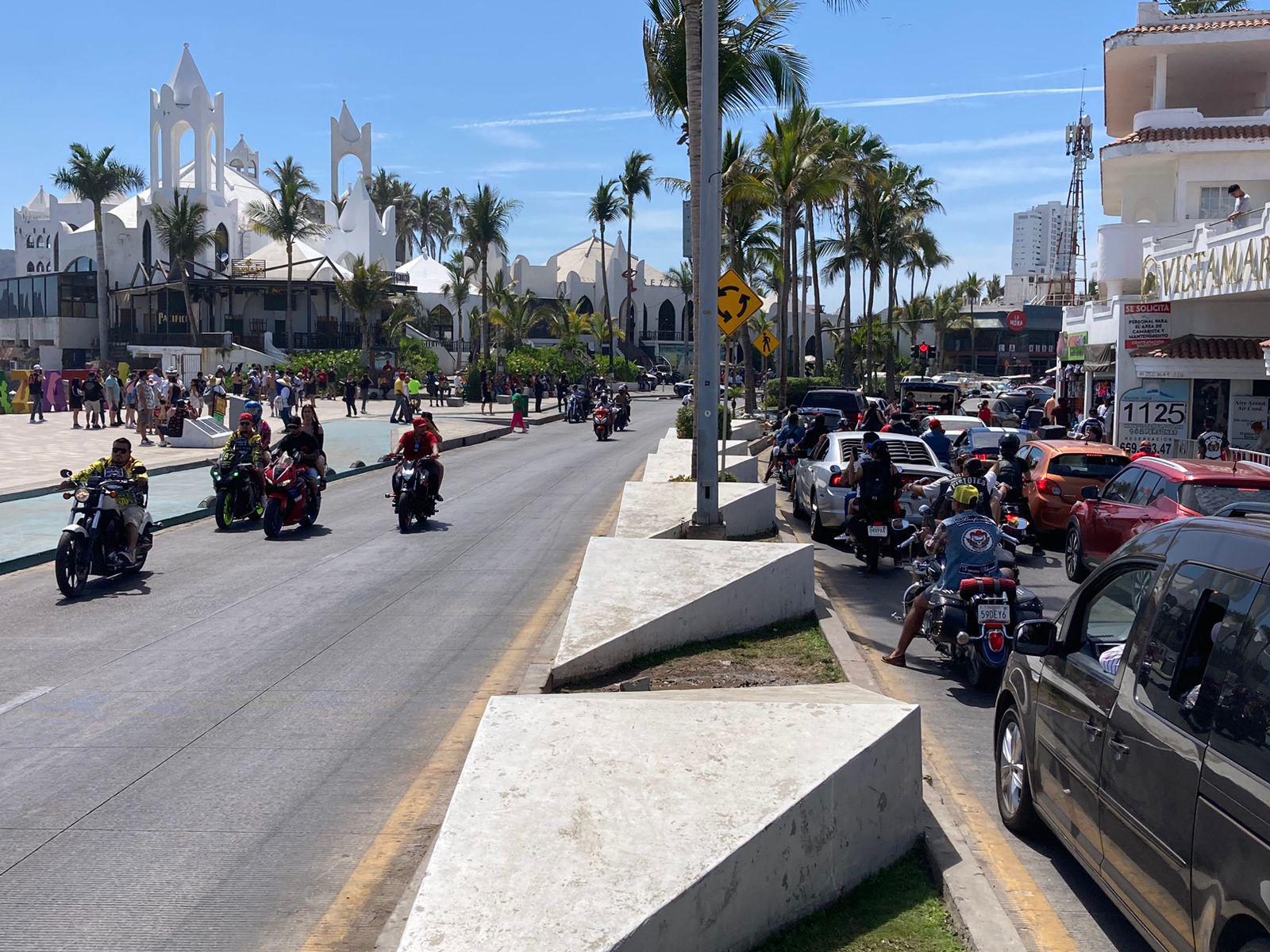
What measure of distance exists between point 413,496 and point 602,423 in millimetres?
21755

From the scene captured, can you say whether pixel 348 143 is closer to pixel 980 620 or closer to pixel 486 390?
pixel 486 390

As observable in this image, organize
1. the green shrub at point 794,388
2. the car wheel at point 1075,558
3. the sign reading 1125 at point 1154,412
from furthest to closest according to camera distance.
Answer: the green shrub at point 794,388 < the sign reading 1125 at point 1154,412 < the car wheel at point 1075,558

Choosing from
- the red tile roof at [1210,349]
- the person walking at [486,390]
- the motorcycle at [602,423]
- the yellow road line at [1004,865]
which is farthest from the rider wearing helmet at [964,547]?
the person walking at [486,390]

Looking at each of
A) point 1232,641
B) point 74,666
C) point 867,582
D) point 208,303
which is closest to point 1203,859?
point 1232,641

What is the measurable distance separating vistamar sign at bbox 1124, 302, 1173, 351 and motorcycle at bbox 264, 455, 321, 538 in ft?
72.8

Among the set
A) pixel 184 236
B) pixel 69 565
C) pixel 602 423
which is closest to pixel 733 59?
pixel 69 565

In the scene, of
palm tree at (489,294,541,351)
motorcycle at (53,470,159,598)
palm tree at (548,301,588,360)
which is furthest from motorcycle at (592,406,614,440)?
palm tree at (548,301,588,360)

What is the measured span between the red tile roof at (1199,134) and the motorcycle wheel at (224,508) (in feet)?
87.8

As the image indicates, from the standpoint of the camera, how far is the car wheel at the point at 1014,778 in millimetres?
5793

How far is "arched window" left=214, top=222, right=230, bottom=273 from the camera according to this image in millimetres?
79312

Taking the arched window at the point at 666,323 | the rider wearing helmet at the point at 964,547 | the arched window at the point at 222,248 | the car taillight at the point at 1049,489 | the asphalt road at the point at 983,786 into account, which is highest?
the arched window at the point at 222,248

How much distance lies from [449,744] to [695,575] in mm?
3250

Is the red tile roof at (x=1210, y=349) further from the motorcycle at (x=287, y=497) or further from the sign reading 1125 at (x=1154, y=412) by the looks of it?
the motorcycle at (x=287, y=497)

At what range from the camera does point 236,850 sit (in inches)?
229
